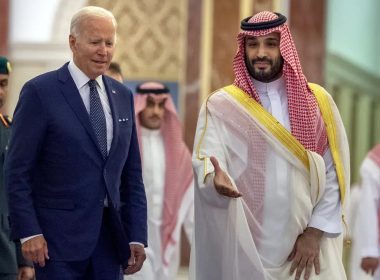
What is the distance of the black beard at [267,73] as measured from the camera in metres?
6.69

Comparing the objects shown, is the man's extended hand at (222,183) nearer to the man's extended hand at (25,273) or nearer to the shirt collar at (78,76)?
the shirt collar at (78,76)

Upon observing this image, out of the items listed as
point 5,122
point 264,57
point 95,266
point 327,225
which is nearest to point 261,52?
point 264,57

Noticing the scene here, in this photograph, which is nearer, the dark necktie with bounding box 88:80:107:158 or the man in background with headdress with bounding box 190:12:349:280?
the dark necktie with bounding box 88:80:107:158

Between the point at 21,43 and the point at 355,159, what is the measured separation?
5.94 meters

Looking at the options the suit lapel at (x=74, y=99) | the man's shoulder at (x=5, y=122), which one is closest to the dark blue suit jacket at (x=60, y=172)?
the suit lapel at (x=74, y=99)

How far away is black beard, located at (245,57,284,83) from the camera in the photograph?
6.69 m

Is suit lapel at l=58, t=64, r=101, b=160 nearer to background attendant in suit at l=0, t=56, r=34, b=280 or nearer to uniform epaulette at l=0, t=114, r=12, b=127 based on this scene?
background attendant in suit at l=0, t=56, r=34, b=280

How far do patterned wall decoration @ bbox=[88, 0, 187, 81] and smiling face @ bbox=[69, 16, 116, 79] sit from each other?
11.7 m

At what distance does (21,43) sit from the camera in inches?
709

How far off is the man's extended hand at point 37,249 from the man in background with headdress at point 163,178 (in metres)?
4.15

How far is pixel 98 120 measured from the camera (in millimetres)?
6098

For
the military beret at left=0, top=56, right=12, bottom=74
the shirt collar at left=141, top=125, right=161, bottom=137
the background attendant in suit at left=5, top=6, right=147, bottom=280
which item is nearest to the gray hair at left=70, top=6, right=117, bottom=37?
the background attendant in suit at left=5, top=6, right=147, bottom=280

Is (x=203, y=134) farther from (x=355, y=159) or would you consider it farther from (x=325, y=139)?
(x=355, y=159)

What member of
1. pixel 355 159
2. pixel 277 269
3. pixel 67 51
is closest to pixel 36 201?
pixel 277 269
